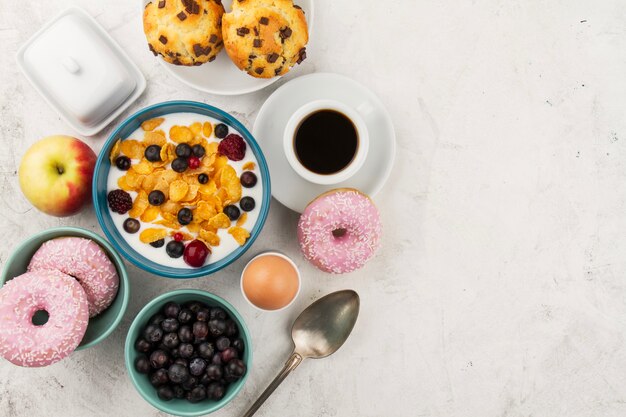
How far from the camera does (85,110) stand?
41.5 inches

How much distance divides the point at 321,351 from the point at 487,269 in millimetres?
409

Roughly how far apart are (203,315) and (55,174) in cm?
38

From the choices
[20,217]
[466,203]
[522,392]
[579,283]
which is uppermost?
[20,217]

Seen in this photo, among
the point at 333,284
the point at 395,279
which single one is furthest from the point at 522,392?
the point at 333,284

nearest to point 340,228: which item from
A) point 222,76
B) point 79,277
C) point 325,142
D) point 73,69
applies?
point 325,142

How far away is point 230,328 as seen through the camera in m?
1.02

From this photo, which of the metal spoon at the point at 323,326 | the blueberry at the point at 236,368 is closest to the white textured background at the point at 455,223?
the metal spoon at the point at 323,326

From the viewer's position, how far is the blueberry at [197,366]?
982 mm

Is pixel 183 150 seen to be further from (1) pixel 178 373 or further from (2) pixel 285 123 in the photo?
(1) pixel 178 373

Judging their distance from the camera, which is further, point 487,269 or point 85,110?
point 487,269

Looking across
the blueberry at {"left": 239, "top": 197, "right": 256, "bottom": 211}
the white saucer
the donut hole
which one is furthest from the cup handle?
the donut hole

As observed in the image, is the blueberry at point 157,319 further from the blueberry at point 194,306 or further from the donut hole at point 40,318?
the donut hole at point 40,318

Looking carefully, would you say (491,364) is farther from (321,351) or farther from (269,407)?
(269,407)

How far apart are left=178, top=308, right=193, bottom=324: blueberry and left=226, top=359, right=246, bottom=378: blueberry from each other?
0.37 ft
